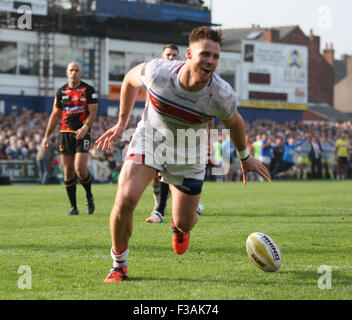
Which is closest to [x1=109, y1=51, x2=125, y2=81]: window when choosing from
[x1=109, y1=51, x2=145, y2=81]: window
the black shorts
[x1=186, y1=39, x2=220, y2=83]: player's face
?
[x1=109, y1=51, x2=145, y2=81]: window

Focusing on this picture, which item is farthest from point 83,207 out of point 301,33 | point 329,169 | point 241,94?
point 301,33

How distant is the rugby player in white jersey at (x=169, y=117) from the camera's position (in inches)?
235

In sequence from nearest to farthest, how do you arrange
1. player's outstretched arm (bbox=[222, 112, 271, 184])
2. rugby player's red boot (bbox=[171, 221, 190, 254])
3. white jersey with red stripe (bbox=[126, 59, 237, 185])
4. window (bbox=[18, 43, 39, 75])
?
white jersey with red stripe (bbox=[126, 59, 237, 185])
player's outstretched arm (bbox=[222, 112, 271, 184])
rugby player's red boot (bbox=[171, 221, 190, 254])
window (bbox=[18, 43, 39, 75])

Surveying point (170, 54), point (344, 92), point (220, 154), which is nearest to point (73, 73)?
point (170, 54)

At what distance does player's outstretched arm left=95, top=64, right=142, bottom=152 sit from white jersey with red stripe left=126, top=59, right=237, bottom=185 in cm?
15

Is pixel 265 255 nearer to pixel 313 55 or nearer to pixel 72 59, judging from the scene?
pixel 72 59

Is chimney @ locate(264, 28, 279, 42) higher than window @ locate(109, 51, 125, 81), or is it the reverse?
chimney @ locate(264, 28, 279, 42)

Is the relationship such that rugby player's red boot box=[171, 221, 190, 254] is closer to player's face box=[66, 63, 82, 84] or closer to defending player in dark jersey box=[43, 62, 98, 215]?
defending player in dark jersey box=[43, 62, 98, 215]

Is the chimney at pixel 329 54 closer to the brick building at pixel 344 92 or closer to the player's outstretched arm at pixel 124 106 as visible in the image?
the brick building at pixel 344 92

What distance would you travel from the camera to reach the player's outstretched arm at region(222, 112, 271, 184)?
6.25 meters

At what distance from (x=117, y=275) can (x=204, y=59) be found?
205 cm

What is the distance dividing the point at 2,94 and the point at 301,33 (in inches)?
1934

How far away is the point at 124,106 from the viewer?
6.72 m

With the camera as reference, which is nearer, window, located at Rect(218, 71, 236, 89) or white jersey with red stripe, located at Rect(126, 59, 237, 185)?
white jersey with red stripe, located at Rect(126, 59, 237, 185)
